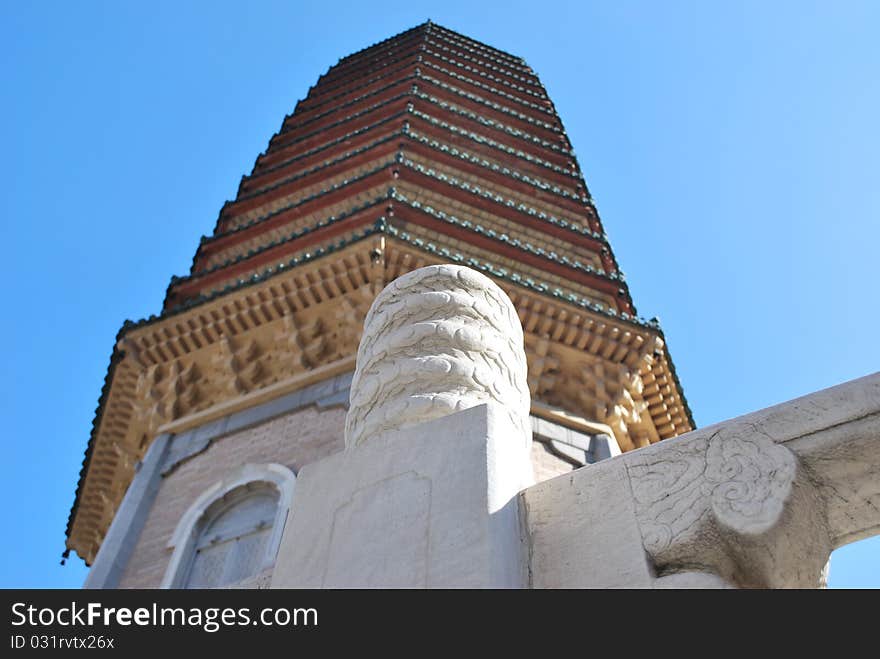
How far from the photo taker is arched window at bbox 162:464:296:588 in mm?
6617

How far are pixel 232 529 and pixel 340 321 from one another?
7.27 feet

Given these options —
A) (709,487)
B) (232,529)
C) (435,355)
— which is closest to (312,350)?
(232,529)

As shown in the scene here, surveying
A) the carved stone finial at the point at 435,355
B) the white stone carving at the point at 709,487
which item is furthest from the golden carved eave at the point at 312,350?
the white stone carving at the point at 709,487

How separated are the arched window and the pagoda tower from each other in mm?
215

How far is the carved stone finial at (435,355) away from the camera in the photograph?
272 centimetres

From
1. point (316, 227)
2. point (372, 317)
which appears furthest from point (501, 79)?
point (372, 317)

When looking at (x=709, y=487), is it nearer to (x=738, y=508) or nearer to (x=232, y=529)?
(x=738, y=508)

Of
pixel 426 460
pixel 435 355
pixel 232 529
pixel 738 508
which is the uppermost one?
pixel 232 529

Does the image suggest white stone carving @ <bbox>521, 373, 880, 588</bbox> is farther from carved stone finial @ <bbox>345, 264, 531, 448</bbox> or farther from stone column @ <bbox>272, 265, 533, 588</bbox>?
carved stone finial @ <bbox>345, 264, 531, 448</bbox>

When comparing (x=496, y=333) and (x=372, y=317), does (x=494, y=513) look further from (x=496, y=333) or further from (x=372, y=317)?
(x=372, y=317)

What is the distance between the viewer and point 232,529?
6996mm

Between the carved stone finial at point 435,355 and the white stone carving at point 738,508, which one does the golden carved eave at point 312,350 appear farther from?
the white stone carving at point 738,508

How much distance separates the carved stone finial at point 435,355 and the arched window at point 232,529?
359cm
